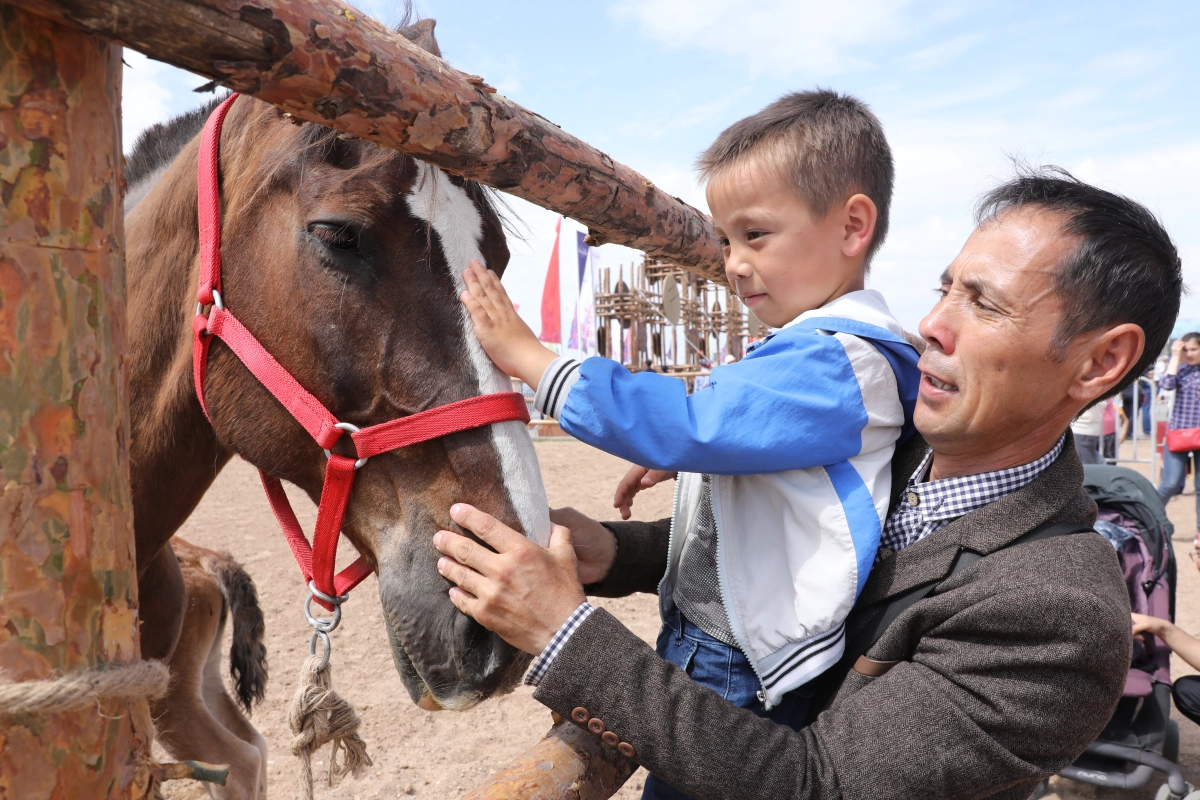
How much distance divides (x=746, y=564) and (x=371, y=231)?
3.17ft

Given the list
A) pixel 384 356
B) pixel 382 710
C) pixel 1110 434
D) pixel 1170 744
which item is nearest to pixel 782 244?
pixel 384 356

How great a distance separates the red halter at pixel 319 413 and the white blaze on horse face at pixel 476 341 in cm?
4

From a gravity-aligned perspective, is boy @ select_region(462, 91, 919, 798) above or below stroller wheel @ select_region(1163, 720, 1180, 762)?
above

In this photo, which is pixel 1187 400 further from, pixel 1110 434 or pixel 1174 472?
pixel 1110 434

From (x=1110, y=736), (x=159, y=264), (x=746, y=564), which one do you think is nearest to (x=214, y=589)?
(x=159, y=264)

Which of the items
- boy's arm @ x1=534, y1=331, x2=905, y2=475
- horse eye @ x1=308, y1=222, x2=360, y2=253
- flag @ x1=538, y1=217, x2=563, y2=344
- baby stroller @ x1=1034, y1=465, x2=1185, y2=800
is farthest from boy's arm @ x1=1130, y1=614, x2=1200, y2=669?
flag @ x1=538, y1=217, x2=563, y2=344

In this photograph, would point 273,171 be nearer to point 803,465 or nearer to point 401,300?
point 401,300

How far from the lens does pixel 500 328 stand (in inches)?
58.8

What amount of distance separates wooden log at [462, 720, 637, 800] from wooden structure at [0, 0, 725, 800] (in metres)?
0.46

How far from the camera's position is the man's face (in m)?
1.24

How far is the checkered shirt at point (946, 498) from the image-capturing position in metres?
1.33

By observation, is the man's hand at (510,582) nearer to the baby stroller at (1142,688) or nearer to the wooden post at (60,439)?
the wooden post at (60,439)

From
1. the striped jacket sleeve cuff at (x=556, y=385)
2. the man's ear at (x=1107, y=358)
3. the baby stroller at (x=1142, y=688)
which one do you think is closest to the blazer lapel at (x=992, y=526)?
the man's ear at (x=1107, y=358)

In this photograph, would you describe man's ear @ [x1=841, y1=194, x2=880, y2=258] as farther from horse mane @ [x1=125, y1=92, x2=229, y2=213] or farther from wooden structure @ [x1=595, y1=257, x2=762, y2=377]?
wooden structure @ [x1=595, y1=257, x2=762, y2=377]
